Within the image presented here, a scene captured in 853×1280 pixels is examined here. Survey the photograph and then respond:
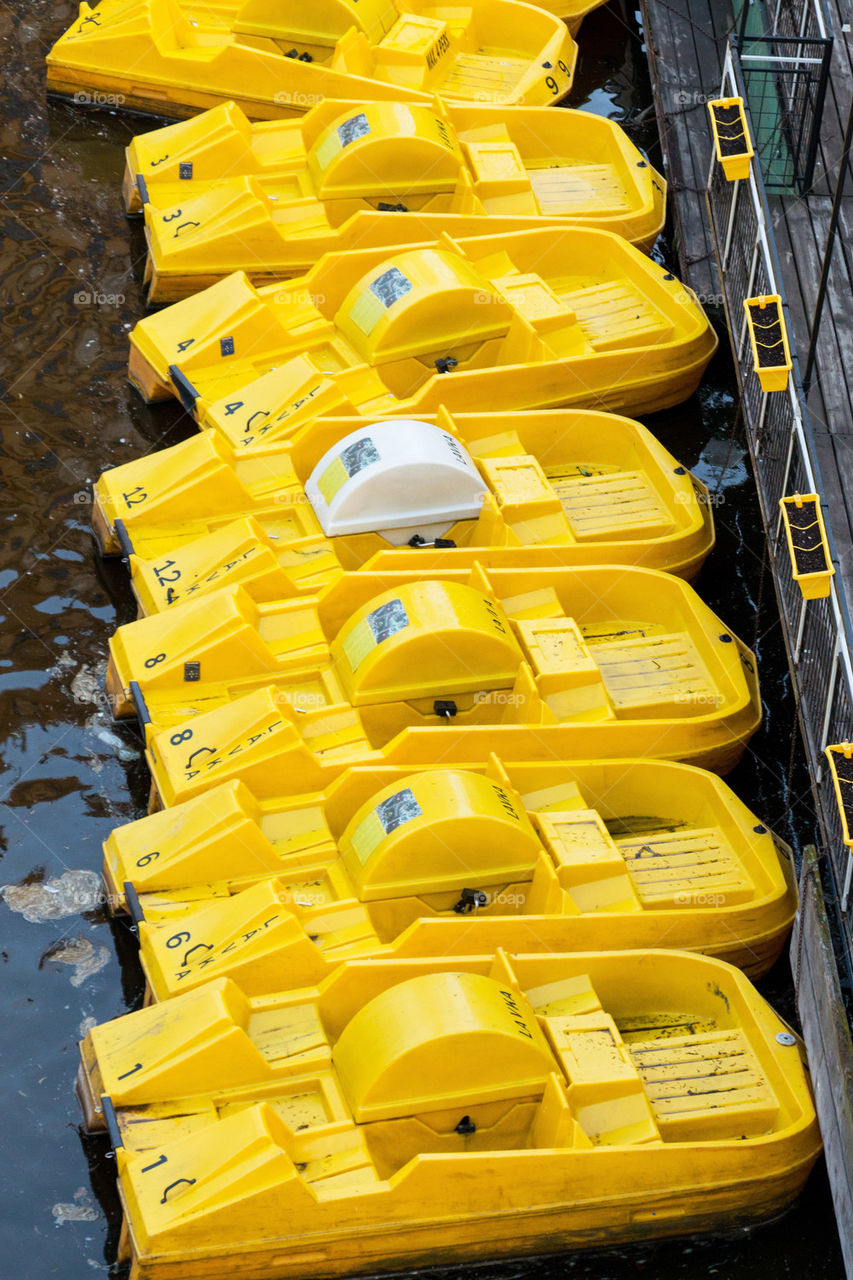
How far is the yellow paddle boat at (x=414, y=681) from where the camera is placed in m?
10.6

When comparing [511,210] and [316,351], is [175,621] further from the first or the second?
[511,210]

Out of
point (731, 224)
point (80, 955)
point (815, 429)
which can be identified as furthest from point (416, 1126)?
point (731, 224)

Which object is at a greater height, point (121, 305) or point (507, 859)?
point (121, 305)

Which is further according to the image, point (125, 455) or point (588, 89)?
point (588, 89)

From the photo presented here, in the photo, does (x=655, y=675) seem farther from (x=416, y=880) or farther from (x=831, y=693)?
(x=416, y=880)

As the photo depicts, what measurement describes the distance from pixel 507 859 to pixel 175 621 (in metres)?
2.79

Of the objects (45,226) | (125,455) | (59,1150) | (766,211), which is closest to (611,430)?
(766,211)

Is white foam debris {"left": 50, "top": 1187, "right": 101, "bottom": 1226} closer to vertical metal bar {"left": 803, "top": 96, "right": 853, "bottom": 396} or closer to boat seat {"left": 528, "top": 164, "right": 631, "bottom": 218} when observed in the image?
vertical metal bar {"left": 803, "top": 96, "right": 853, "bottom": 396}

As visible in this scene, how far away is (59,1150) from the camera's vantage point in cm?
943

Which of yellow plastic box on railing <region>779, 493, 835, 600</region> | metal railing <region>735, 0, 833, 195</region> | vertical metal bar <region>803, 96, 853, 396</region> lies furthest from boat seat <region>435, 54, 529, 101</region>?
yellow plastic box on railing <region>779, 493, 835, 600</region>

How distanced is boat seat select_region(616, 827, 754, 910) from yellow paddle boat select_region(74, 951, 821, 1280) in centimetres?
97

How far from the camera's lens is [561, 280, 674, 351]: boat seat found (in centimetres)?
1393

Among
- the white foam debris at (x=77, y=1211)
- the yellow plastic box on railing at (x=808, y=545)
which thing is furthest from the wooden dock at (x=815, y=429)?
the white foam debris at (x=77, y=1211)

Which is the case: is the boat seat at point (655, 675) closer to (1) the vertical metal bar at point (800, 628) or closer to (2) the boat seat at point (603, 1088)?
(1) the vertical metal bar at point (800, 628)
